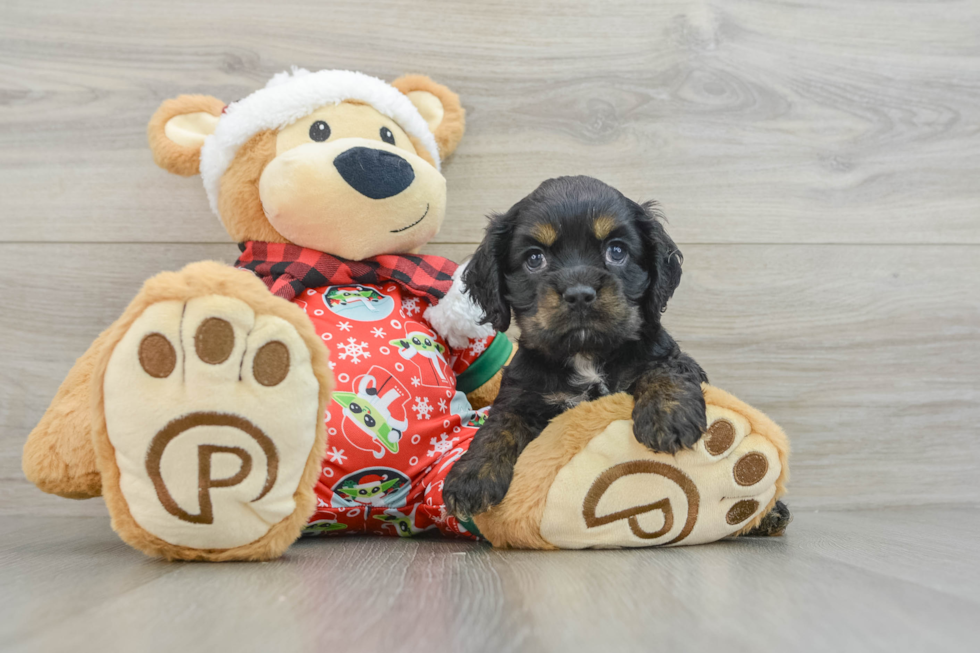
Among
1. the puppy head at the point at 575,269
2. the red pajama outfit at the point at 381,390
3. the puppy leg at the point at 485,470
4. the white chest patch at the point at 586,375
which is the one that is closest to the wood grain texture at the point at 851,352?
the red pajama outfit at the point at 381,390

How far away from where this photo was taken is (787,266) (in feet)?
7.70

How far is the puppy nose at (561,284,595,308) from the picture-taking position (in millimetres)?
1396

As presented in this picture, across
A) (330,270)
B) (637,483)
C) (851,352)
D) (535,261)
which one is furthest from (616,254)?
(851,352)

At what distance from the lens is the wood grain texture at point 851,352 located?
2.32 m

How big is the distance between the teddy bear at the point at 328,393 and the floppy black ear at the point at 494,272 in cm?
6

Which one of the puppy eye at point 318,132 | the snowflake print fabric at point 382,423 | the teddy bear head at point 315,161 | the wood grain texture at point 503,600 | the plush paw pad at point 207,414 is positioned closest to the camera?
the wood grain texture at point 503,600

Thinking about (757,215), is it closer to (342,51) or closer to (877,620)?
(342,51)

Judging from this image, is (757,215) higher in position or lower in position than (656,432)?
higher

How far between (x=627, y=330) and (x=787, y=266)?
114 cm

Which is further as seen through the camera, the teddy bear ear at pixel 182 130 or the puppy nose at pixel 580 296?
the teddy bear ear at pixel 182 130

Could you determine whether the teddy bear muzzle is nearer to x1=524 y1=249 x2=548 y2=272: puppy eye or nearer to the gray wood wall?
x1=524 y1=249 x2=548 y2=272: puppy eye

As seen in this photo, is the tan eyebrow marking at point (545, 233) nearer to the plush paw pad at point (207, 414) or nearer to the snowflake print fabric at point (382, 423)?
the snowflake print fabric at point (382, 423)

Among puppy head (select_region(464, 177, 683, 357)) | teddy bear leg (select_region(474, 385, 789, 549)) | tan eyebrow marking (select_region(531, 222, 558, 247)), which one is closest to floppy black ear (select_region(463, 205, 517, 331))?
puppy head (select_region(464, 177, 683, 357))

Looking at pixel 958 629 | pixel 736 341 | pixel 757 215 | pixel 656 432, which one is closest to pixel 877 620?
pixel 958 629
